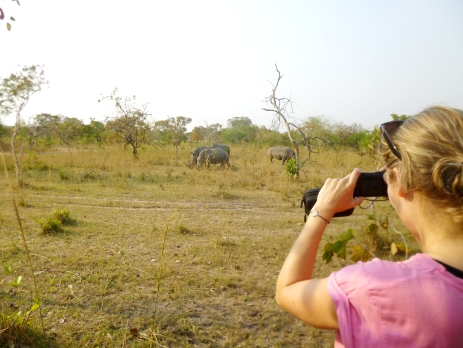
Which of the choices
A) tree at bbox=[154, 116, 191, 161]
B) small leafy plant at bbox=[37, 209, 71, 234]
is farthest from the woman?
tree at bbox=[154, 116, 191, 161]

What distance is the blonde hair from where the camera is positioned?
0.80m

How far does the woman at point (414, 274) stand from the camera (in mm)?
757

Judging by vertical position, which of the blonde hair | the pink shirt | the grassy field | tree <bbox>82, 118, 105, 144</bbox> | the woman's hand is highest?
tree <bbox>82, 118, 105, 144</bbox>

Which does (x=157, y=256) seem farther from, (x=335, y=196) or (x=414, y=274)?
(x=414, y=274)

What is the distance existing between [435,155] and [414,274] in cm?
25

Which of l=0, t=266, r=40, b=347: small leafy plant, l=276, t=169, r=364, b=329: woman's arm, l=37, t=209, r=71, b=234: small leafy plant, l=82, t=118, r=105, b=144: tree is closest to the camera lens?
l=276, t=169, r=364, b=329: woman's arm

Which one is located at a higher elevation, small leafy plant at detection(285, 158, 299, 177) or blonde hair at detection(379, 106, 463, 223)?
blonde hair at detection(379, 106, 463, 223)

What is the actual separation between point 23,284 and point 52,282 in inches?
10.9

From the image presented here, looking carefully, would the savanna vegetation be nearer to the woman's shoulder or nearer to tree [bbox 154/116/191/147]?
the woman's shoulder

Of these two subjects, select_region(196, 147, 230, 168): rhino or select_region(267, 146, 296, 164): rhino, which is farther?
select_region(267, 146, 296, 164): rhino

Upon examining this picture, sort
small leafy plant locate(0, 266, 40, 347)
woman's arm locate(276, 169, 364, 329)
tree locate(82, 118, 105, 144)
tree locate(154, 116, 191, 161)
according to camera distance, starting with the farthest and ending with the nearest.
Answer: tree locate(82, 118, 105, 144) → tree locate(154, 116, 191, 161) → small leafy plant locate(0, 266, 40, 347) → woman's arm locate(276, 169, 364, 329)

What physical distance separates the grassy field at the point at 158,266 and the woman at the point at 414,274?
1584 mm

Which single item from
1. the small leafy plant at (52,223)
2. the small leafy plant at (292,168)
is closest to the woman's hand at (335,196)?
the small leafy plant at (52,223)

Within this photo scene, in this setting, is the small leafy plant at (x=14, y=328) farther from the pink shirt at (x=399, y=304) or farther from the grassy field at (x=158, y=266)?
the pink shirt at (x=399, y=304)
